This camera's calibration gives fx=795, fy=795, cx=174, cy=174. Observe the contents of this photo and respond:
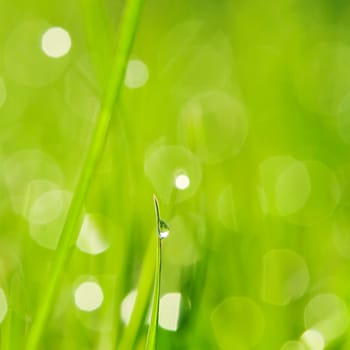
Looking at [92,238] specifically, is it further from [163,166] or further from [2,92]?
[2,92]

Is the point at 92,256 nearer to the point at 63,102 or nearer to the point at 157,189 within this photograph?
the point at 157,189

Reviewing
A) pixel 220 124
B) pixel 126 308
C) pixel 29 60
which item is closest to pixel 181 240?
pixel 126 308

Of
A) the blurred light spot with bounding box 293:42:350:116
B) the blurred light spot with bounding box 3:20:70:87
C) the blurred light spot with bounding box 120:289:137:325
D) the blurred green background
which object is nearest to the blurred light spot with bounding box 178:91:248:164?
the blurred green background

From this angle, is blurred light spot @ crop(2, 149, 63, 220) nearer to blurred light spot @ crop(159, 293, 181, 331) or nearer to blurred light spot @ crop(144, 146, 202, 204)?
blurred light spot @ crop(144, 146, 202, 204)

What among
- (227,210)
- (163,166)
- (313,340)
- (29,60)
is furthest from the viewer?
(29,60)

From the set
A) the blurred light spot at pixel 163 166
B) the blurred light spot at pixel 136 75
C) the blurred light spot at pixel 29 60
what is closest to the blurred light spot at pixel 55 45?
the blurred light spot at pixel 29 60

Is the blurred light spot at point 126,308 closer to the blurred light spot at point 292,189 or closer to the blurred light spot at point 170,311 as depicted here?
the blurred light spot at point 170,311
